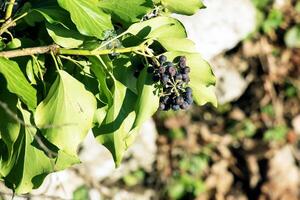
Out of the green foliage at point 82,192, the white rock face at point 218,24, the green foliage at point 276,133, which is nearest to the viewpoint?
the white rock face at point 218,24

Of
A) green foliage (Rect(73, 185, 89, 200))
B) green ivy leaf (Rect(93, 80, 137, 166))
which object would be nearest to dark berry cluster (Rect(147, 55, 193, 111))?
green ivy leaf (Rect(93, 80, 137, 166))

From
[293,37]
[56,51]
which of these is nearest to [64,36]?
[56,51]

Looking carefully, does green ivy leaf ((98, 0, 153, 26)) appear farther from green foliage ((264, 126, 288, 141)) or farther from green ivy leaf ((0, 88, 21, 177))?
green foliage ((264, 126, 288, 141))

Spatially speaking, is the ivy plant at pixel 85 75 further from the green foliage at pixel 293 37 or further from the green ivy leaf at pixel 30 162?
the green foliage at pixel 293 37

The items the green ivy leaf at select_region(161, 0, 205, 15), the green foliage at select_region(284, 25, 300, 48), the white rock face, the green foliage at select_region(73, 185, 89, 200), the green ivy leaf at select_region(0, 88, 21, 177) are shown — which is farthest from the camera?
the green foliage at select_region(284, 25, 300, 48)

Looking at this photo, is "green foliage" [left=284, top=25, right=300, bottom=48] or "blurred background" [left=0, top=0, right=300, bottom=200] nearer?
"blurred background" [left=0, top=0, right=300, bottom=200]

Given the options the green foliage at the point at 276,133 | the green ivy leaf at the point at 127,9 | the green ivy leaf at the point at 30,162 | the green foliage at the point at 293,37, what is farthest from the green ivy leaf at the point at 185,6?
the green foliage at the point at 293,37

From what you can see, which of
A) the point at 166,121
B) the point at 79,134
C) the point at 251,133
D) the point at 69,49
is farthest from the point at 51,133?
the point at 251,133
